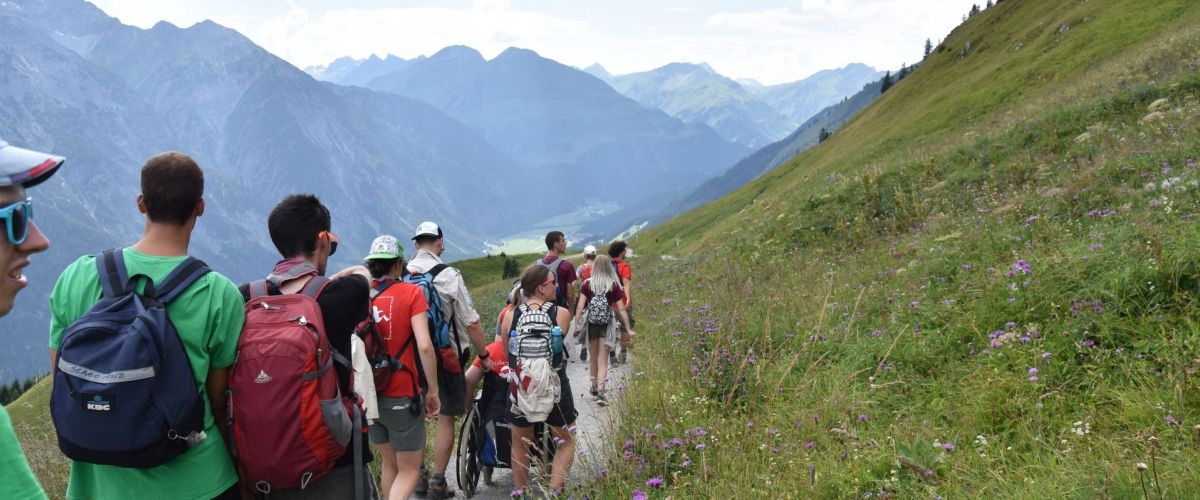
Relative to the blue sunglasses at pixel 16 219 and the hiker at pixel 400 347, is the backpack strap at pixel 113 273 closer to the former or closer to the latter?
the blue sunglasses at pixel 16 219

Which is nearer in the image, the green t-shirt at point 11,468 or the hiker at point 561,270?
the green t-shirt at point 11,468

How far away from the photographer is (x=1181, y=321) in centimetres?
455

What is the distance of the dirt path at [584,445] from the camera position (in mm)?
5633

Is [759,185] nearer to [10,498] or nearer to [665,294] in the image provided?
[665,294]

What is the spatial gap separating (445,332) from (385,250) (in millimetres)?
1006

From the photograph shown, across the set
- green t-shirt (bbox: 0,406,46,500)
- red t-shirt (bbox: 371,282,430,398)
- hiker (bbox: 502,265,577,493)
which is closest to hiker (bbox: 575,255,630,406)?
hiker (bbox: 502,265,577,493)

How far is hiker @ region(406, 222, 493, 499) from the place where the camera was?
19.9 feet

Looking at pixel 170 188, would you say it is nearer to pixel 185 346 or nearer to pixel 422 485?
pixel 185 346

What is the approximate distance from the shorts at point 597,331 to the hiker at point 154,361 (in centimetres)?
655

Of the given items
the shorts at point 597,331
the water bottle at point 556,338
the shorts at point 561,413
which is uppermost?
the water bottle at point 556,338

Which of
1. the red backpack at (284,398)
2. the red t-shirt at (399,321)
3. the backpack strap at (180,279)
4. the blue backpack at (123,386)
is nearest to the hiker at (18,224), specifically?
the blue backpack at (123,386)

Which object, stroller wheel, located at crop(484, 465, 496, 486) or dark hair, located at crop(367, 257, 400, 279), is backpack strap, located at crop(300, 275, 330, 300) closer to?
dark hair, located at crop(367, 257, 400, 279)

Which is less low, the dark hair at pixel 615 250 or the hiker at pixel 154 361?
the hiker at pixel 154 361

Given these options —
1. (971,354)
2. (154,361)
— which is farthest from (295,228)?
(971,354)
